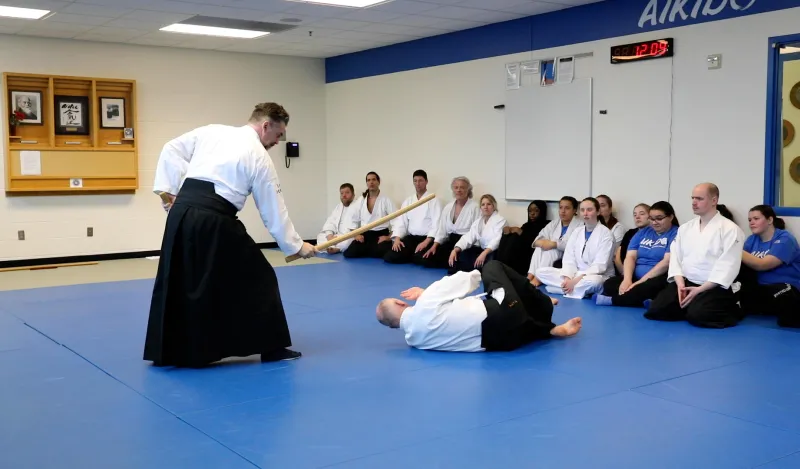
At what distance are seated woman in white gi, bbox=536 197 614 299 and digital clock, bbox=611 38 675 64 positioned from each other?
142 cm

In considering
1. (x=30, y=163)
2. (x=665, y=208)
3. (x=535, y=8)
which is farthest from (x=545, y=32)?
(x=30, y=163)

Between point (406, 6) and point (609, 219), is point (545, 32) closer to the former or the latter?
point (406, 6)

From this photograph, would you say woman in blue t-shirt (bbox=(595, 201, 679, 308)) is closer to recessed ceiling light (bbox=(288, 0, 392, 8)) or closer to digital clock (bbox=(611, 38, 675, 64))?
digital clock (bbox=(611, 38, 675, 64))

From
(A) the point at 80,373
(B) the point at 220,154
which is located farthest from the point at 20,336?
(B) the point at 220,154

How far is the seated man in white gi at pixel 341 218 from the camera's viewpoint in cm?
1027

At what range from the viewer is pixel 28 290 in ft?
23.2

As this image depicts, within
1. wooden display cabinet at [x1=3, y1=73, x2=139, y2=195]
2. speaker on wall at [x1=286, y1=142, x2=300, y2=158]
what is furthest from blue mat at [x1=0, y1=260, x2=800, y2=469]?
speaker on wall at [x1=286, y1=142, x2=300, y2=158]

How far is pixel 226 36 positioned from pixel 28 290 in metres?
3.82

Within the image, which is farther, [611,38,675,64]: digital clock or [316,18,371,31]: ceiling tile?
[316,18,371,31]: ceiling tile

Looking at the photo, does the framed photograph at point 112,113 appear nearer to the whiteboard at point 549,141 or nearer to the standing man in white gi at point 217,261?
the whiteboard at point 549,141

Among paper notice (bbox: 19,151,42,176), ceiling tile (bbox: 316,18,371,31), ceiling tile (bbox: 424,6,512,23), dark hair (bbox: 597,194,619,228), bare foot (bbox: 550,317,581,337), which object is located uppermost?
ceiling tile (bbox: 316,18,371,31)

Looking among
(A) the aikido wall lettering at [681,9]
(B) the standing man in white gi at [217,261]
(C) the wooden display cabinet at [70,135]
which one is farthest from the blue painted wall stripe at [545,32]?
(B) the standing man in white gi at [217,261]

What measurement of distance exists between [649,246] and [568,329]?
1832 millimetres

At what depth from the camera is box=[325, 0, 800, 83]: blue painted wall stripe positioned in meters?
6.54
